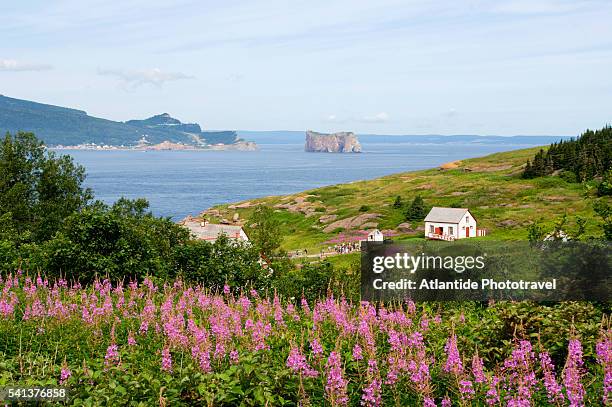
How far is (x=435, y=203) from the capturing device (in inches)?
4220

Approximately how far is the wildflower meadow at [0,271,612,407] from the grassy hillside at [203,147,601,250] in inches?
2441

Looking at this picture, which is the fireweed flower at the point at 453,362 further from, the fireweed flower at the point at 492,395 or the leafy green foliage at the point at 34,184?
the leafy green foliage at the point at 34,184

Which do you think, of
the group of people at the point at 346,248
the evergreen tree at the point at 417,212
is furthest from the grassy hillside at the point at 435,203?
the group of people at the point at 346,248

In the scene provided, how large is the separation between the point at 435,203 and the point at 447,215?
25.4 m

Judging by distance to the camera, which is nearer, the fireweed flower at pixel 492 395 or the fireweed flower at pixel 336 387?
the fireweed flower at pixel 492 395

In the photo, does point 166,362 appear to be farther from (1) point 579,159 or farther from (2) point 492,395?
(1) point 579,159

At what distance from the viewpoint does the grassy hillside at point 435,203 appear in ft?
287

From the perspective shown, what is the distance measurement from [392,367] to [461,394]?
0.91 meters

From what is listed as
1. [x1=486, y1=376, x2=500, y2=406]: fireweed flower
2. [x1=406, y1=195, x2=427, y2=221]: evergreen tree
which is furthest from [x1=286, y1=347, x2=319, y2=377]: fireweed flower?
[x1=406, y1=195, x2=427, y2=221]: evergreen tree

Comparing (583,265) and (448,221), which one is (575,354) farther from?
(448,221)

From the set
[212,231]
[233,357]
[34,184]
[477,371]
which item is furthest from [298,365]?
[212,231]

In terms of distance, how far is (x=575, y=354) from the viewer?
24.9 ft

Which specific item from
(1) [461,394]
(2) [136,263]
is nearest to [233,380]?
(1) [461,394]

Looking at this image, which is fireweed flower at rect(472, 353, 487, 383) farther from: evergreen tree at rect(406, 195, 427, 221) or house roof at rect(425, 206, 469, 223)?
evergreen tree at rect(406, 195, 427, 221)
